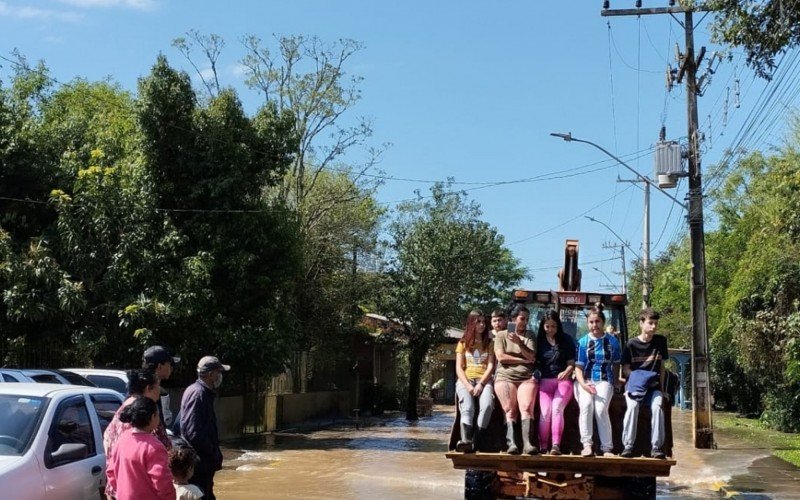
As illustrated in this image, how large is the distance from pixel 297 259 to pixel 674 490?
12.0m

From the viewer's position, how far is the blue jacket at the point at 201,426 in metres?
7.04

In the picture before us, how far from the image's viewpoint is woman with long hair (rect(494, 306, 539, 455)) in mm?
10141

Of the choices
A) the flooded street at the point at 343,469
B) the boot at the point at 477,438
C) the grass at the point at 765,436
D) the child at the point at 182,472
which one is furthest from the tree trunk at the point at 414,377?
the child at the point at 182,472

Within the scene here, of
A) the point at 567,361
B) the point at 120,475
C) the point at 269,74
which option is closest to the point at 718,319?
the point at 269,74

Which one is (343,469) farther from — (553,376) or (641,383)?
(641,383)

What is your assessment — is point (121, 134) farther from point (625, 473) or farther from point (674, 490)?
point (625, 473)

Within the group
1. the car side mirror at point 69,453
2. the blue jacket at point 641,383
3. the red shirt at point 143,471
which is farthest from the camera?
the blue jacket at point 641,383

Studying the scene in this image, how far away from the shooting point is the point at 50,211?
21516 millimetres

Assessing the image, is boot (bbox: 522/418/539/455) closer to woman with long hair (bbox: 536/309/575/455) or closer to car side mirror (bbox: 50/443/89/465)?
woman with long hair (bbox: 536/309/575/455)

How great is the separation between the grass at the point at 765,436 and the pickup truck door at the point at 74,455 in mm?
15621

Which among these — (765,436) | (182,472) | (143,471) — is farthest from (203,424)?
(765,436)

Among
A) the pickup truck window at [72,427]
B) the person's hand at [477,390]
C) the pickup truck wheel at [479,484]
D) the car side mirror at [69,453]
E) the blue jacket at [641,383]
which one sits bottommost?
the pickup truck wheel at [479,484]

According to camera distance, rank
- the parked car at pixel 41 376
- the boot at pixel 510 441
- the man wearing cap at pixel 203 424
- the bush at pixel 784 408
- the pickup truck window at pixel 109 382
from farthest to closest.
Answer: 1. the bush at pixel 784 408
2. the pickup truck window at pixel 109 382
3. the parked car at pixel 41 376
4. the boot at pixel 510 441
5. the man wearing cap at pixel 203 424

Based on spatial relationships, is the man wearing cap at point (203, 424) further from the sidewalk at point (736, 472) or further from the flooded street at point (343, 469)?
the sidewalk at point (736, 472)
